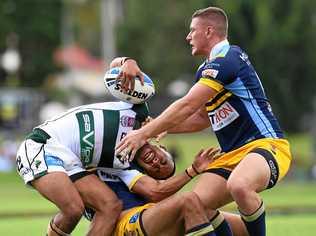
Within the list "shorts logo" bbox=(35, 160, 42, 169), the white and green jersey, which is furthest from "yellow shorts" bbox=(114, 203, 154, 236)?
"shorts logo" bbox=(35, 160, 42, 169)

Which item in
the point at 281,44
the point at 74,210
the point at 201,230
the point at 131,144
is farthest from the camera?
the point at 281,44

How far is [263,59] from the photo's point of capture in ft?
152

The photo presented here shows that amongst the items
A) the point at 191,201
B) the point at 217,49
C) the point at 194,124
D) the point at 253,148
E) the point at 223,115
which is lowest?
the point at 191,201

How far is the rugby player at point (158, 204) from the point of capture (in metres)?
9.80

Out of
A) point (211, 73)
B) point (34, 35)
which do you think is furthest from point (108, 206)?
point (34, 35)

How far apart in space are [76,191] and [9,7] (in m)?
63.8

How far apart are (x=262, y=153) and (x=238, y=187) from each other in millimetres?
584

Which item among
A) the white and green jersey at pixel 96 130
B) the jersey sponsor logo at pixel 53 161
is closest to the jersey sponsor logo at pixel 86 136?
the white and green jersey at pixel 96 130

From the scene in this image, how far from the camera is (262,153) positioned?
10.3 metres

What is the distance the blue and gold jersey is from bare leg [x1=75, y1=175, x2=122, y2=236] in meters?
1.20

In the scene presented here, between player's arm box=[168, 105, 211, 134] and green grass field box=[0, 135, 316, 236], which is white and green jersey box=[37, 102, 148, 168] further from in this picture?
green grass field box=[0, 135, 316, 236]

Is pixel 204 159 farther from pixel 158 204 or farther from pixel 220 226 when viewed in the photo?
pixel 158 204

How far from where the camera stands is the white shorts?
10.7 metres

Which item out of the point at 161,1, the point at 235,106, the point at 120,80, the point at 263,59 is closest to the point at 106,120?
the point at 120,80
